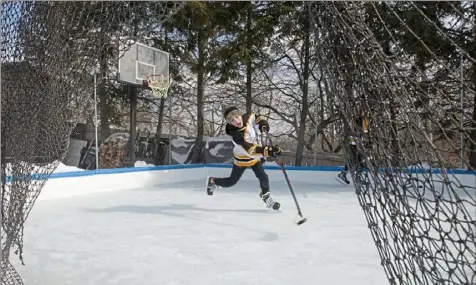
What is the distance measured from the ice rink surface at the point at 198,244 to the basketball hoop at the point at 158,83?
152 inches

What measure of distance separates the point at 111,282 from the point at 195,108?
29.6 ft

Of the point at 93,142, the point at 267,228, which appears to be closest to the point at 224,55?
the point at 93,142

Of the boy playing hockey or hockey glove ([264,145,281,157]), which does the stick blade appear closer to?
the boy playing hockey

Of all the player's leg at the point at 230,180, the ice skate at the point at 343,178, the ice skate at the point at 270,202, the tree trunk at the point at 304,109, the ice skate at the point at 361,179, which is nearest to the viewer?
the ice skate at the point at 361,179

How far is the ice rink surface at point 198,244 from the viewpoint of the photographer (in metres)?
2.50

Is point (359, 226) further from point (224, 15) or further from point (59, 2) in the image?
point (224, 15)

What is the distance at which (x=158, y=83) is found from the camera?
910 cm

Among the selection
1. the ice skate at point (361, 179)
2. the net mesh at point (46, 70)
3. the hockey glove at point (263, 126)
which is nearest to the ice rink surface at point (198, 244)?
the net mesh at point (46, 70)

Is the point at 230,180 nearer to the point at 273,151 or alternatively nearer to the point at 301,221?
the point at 273,151

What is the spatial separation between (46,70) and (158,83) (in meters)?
7.27

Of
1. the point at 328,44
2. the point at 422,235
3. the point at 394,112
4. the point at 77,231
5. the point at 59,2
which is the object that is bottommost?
the point at 77,231

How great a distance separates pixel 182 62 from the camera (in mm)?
11820

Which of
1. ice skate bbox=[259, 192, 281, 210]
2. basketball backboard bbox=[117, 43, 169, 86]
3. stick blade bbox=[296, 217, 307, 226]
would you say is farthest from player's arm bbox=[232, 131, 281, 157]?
basketball backboard bbox=[117, 43, 169, 86]

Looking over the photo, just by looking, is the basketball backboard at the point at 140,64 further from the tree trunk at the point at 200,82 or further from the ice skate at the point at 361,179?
the ice skate at the point at 361,179
